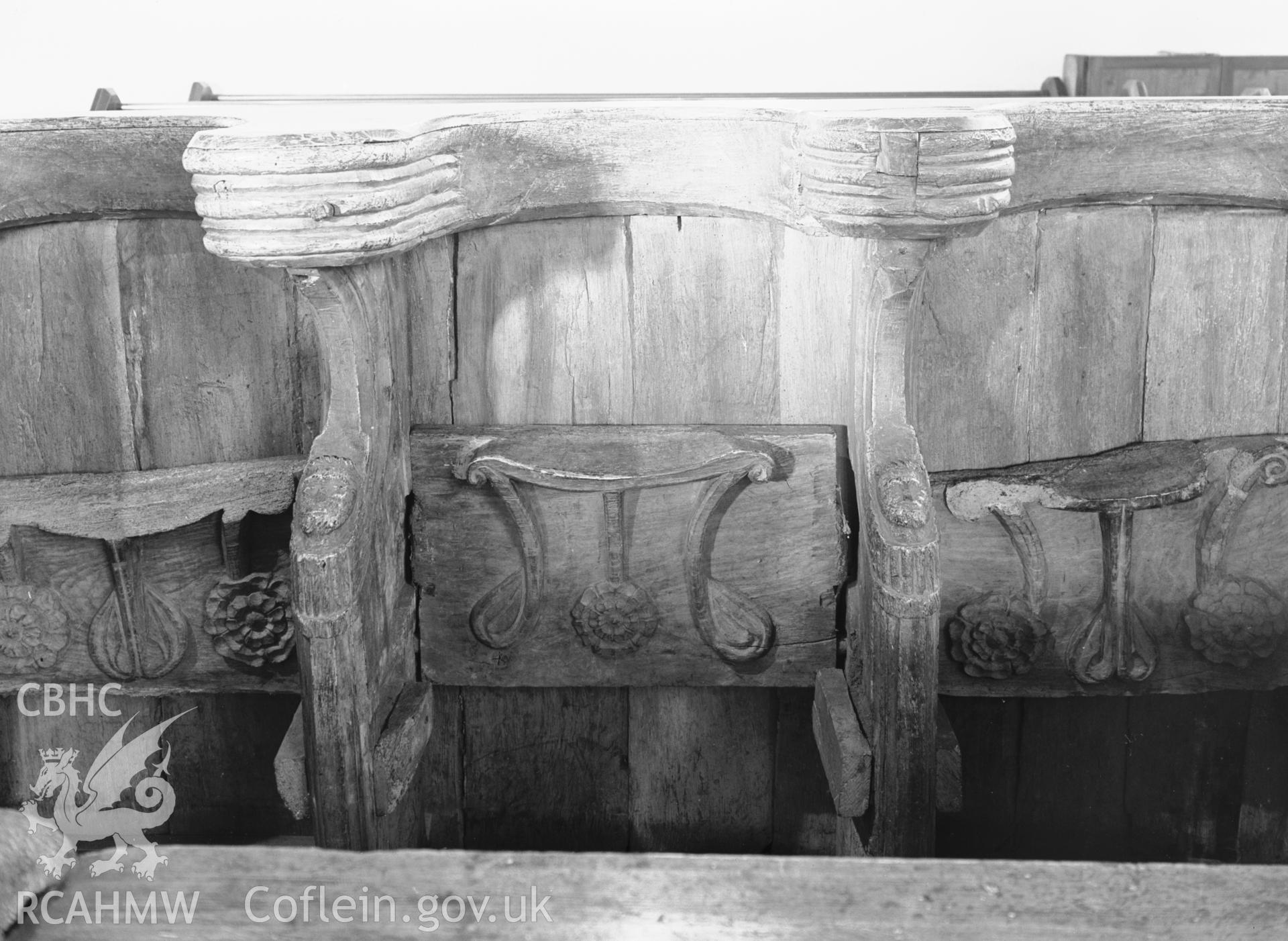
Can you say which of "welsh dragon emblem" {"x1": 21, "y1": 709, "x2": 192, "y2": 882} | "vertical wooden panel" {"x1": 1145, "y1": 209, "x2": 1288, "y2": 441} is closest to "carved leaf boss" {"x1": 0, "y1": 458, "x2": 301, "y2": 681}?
"welsh dragon emblem" {"x1": 21, "y1": 709, "x2": 192, "y2": 882}

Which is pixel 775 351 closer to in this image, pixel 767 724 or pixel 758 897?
pixel 767 724

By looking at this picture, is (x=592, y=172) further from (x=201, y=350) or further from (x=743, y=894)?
(x=743, y=894)

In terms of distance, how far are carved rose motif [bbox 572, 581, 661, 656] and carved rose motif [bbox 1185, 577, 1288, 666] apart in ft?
2.09

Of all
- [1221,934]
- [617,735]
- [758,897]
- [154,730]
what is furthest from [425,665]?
[1221,934]

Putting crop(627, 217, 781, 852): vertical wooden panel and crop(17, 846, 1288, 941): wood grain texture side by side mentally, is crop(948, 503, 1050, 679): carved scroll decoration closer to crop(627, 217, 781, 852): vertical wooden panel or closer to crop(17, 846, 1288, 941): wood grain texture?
crop(627, 217, 781, 852): vertical wooden panel

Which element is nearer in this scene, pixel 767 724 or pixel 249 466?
pixel 249 466

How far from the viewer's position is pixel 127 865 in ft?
3.32

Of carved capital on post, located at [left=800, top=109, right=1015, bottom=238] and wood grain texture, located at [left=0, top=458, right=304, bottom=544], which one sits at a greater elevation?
carved capital on post, located at [left=800, top=109, right=1015, bottom=238]

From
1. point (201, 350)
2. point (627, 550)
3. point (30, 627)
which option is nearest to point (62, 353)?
point (201, 350)

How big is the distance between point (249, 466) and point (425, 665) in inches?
12.2

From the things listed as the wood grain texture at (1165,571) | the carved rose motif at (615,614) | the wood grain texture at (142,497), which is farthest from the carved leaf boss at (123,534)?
the wood grain texture at (1165,571)

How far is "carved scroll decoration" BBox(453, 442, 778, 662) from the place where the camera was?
1586 millimetres

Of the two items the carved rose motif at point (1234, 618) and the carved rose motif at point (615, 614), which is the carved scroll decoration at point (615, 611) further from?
the carved rose motif at point (1234, 618)

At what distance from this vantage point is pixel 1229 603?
164 cm
